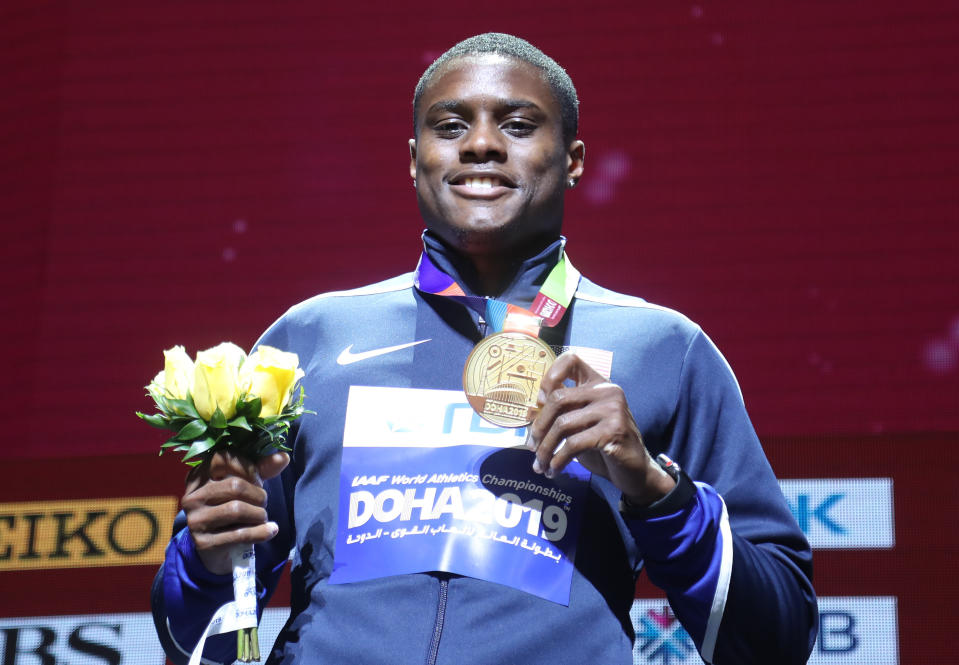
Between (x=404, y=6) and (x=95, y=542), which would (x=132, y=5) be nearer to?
(x=404, y=6)

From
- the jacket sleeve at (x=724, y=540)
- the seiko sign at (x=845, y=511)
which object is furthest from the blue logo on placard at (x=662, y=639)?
the jacket sleeve at (x=724, y=540)

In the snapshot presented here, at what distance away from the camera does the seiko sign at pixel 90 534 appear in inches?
102

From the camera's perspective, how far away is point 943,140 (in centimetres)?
373

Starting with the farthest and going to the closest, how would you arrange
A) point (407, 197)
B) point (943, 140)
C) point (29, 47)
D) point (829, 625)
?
point (29, 47) < point (407, 197) < point (943, 140) < point (829, 625)

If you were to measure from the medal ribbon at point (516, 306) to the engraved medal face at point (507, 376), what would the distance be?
4 centimetres

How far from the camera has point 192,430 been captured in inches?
54.3

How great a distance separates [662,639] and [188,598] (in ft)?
3.77

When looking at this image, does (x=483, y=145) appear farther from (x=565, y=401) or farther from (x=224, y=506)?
(x=224, y=506)

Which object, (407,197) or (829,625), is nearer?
(829,625)

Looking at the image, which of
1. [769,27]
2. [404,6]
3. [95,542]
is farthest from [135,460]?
[769,27]

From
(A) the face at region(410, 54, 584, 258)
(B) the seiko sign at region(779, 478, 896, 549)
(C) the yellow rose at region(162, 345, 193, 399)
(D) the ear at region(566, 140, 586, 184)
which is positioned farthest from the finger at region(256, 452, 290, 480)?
(B) the seiko sign at region(779, 478, 896, 549)

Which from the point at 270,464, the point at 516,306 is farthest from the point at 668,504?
the point at 270,464

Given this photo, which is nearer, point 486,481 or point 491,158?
point 486,481

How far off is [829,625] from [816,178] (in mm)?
1831
